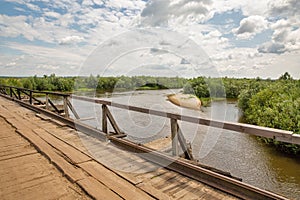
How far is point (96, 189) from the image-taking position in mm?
2152

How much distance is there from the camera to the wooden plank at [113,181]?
2070 millimetres

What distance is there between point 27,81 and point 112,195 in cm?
5846

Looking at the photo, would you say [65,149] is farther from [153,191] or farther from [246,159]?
[246,159]

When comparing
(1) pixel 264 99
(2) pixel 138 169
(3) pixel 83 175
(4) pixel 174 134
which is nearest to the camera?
(3) pixel 83 175

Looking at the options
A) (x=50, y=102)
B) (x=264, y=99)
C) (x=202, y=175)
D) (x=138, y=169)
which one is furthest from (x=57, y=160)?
(x=264, y=99)

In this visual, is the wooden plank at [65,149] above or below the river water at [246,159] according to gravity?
above

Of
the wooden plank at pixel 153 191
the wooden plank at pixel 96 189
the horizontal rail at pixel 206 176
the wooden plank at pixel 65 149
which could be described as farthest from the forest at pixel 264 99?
the wooden plank at pixel 153 191

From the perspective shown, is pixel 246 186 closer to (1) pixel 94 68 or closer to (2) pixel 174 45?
(1) pixel 94 68

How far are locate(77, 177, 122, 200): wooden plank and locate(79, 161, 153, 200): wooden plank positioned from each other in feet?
0.17

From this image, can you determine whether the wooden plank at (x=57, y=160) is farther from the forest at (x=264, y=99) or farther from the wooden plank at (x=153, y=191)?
the forest at (x=264, y=99)

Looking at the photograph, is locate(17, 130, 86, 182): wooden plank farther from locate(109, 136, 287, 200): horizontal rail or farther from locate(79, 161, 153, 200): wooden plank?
locate(109, 136, 287, 200): horizontal rail

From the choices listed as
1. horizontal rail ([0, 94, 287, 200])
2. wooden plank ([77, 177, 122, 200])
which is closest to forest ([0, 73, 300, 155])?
horizontal rail ([0, 94, 287, 200])

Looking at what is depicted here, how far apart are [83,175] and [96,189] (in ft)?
1.30

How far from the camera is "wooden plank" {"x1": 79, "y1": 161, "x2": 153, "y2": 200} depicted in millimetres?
2070
